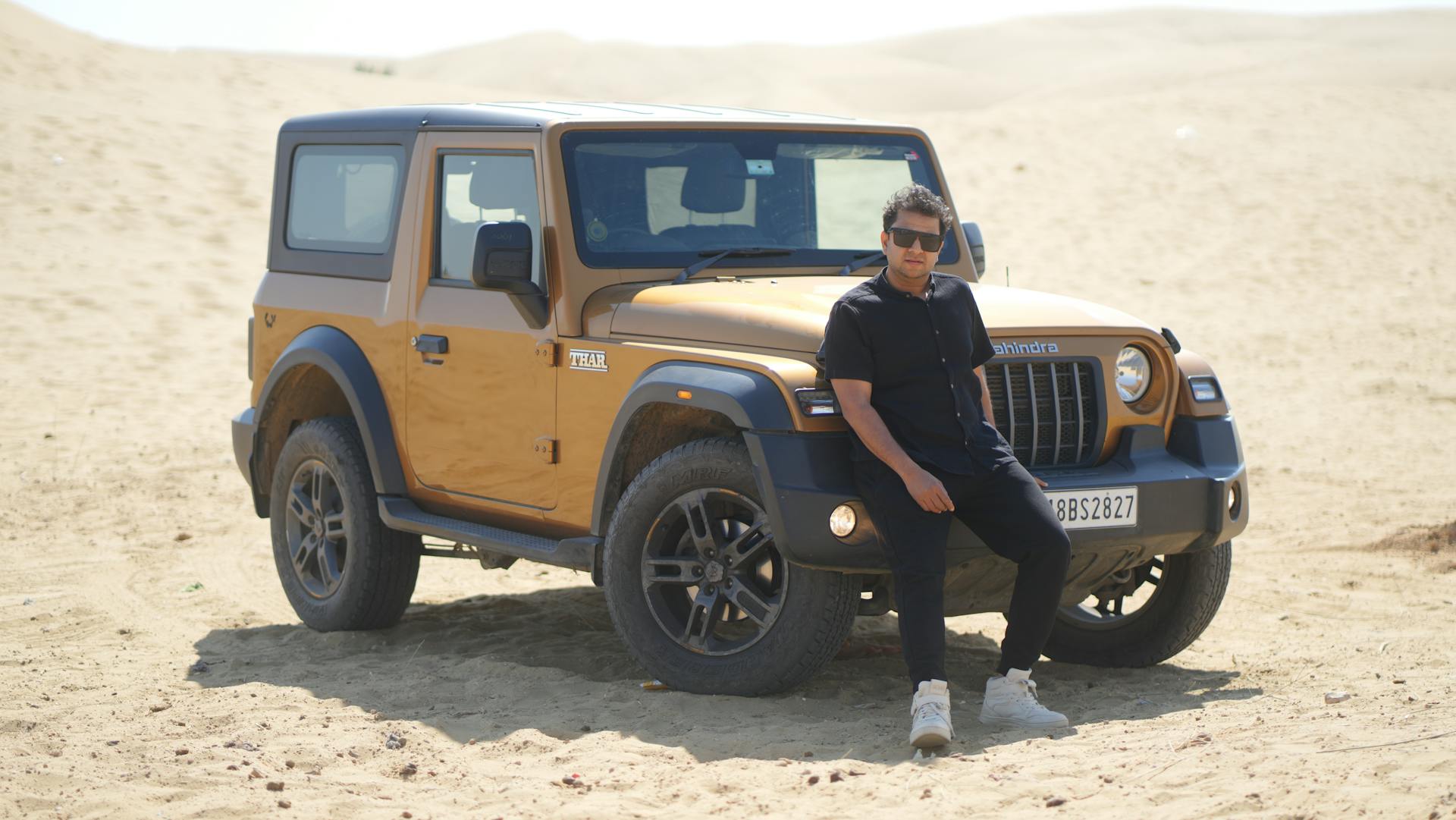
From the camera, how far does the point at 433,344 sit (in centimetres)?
651

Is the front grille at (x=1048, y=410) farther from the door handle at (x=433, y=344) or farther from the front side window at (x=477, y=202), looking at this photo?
the door handle at (x=433, y=344)

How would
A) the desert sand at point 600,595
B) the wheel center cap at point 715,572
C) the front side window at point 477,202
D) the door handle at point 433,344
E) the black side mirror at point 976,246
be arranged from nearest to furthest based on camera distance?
the desert sand at point 600,595 → the wheel center cap at point 715,572 → the front side window at point 477,202 → the door handle at point 433,344 → the black side mirror at point 976,246

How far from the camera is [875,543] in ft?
17.0

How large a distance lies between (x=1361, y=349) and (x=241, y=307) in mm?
11640

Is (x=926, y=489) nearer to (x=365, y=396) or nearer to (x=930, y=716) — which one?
(x=930, y=716)

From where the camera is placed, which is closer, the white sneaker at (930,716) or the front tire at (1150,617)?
the white sneaker at (930,716)

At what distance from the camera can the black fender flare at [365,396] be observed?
6781mm

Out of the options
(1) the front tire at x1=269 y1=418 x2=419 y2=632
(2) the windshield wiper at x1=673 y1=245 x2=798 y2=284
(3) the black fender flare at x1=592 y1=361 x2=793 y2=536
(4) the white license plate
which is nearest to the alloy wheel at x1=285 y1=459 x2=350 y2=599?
(1) the front tire at x1=269 y1=418 x2=419 y2=632

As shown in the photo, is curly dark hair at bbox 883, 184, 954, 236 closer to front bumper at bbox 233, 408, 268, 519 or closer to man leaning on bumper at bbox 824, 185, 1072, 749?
man leaning on bumper at bbox 824, 185, 1072, 749

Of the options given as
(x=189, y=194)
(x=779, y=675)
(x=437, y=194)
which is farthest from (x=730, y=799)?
(x=189, y=194)

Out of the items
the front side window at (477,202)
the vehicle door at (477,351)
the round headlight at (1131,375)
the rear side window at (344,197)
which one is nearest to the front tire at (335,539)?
the vehicle door at (477,351)

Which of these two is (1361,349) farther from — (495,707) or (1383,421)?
(495,707)

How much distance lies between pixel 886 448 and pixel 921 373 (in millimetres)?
321

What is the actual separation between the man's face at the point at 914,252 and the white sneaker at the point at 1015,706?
1315 mm
